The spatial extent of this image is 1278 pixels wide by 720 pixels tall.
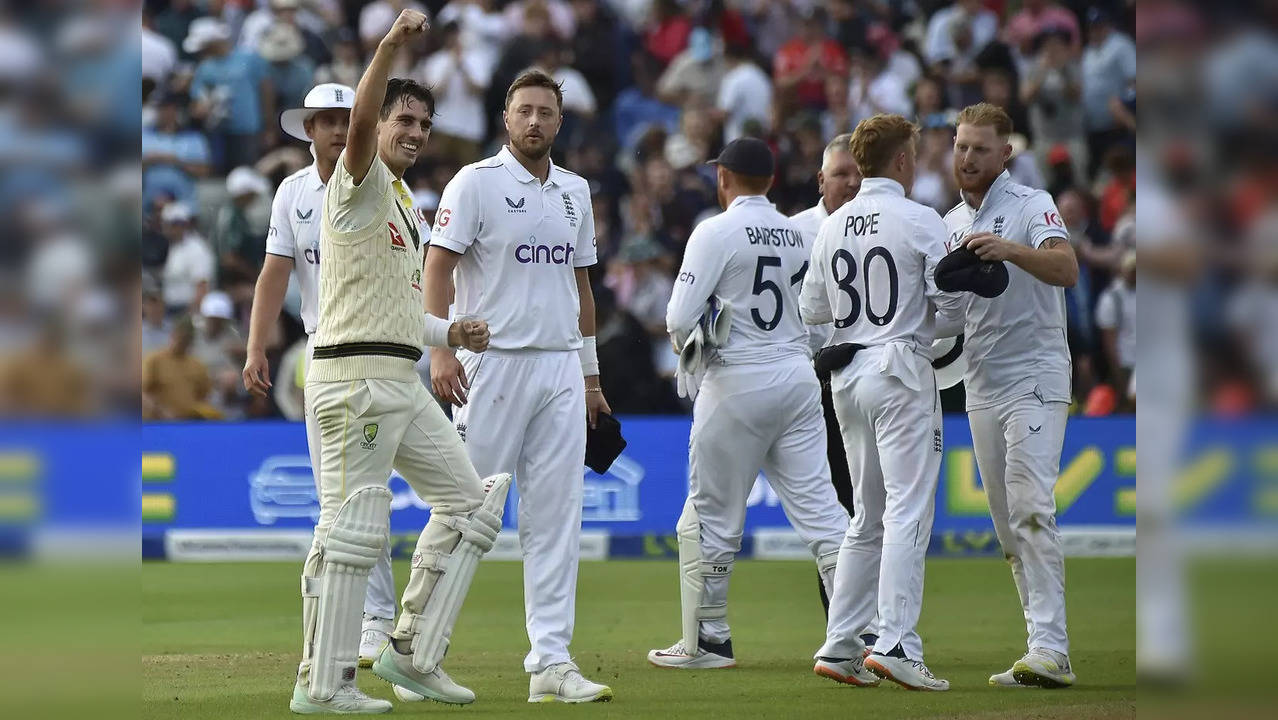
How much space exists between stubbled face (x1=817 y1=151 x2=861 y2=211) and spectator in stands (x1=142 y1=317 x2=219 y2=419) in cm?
804

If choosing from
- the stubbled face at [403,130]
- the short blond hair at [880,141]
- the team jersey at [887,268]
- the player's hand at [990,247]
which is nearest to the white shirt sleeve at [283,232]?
the stubbled face at [403,130]

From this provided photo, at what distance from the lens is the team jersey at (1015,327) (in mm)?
7203

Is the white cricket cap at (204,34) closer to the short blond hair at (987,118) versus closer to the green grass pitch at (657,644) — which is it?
the green grass pitch at (657,644)

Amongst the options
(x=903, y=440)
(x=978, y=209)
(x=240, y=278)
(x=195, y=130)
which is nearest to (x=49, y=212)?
(x=903, y=440)

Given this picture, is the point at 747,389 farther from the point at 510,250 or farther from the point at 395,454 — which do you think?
the point at 395,454

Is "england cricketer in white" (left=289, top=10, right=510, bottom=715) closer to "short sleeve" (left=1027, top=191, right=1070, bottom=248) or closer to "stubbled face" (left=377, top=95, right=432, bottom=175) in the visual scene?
"stubbled face" (left=377, top=95, right=432, bottom=175)

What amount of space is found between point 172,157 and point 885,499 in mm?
12107

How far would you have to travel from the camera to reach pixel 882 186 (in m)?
7.25

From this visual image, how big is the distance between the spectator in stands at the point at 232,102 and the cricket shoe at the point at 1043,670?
41.0ft

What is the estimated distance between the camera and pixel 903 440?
7000mm

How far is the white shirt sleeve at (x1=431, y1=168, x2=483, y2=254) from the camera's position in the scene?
21.8 feet

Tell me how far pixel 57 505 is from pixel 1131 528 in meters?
12.6

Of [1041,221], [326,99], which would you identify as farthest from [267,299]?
[1041,221]

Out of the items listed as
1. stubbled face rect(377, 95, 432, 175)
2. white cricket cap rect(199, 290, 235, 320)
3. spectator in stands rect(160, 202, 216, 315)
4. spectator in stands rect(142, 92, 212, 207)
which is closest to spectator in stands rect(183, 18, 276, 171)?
spectator in stands rect(142, 92, 212, 207)
